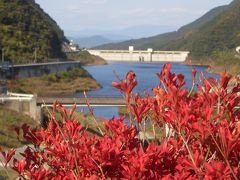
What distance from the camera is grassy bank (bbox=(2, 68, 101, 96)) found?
71.2m

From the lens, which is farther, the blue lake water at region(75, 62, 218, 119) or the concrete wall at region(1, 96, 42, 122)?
the blue lake water at region(75, 62, 218, 119)

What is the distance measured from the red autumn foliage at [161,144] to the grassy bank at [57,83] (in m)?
59.5

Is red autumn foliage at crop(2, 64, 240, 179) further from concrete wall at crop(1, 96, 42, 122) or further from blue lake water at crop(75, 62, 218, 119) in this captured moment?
concrete wall at crop(1, 96, 42, 122)

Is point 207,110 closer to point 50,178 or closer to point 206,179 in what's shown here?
point 206,179

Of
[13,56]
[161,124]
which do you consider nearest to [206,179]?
[161,124]

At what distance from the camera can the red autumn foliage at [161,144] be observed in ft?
11.2

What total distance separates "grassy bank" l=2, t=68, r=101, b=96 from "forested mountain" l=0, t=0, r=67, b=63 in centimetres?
731

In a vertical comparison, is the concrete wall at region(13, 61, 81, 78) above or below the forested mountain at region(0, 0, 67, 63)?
below

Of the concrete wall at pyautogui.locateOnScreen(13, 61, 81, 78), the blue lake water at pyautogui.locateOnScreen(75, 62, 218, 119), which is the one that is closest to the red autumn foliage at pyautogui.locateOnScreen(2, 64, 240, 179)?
the blue lake water at pyautogui.locateOnScreen(75, 62, 218, 119)

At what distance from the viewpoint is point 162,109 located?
13.5 ft

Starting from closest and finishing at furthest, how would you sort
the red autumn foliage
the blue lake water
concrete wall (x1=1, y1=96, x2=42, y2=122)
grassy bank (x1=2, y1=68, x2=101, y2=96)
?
the red autumn foliage
concrete wall (x1=1, y1=96, x2=42, y2=122)
the blue lake water
grassy bank (x1=2, y1=68, x2=101, y2=96)

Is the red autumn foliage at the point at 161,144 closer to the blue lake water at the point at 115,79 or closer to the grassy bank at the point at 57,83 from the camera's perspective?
the blue lake water at the point at 115,79

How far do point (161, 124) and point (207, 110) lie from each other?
0.77m

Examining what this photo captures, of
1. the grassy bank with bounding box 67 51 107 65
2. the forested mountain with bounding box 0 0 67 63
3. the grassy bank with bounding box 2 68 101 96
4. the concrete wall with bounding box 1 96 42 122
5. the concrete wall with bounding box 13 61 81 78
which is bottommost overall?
the grassy bank with bounding box 67 51 107 65
